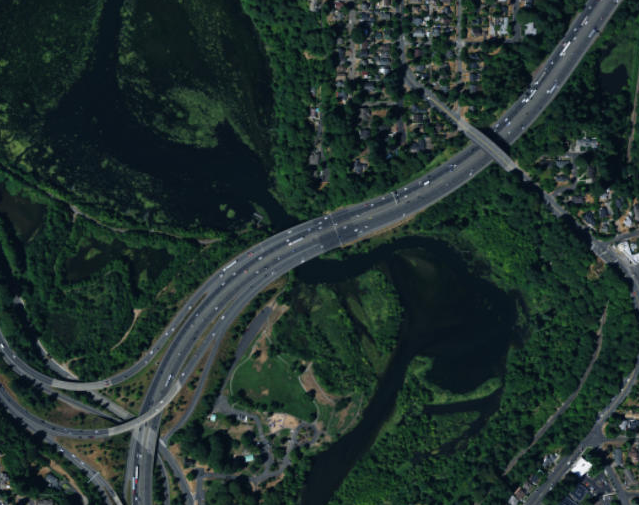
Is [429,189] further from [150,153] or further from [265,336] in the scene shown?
[150,153]

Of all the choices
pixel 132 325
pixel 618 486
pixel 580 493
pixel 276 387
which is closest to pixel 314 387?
pixel 276 387

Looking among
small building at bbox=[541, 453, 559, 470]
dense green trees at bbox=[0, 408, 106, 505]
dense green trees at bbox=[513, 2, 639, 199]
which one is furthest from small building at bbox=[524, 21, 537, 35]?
dense green trees at bbox=[0, 408, 106, 505]

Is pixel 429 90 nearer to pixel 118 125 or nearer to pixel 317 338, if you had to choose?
pixel 317 338

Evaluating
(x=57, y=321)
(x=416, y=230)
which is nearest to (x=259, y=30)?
(x=416, y=230)

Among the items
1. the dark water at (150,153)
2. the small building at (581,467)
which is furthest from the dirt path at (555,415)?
the dark water at (150,153)

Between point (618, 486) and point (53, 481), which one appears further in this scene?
point (618, 486)

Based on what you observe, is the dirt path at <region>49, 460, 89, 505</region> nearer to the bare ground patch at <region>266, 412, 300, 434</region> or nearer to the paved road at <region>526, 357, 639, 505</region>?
the bare ground patch at <region>266, 412, 300, 434</region>
